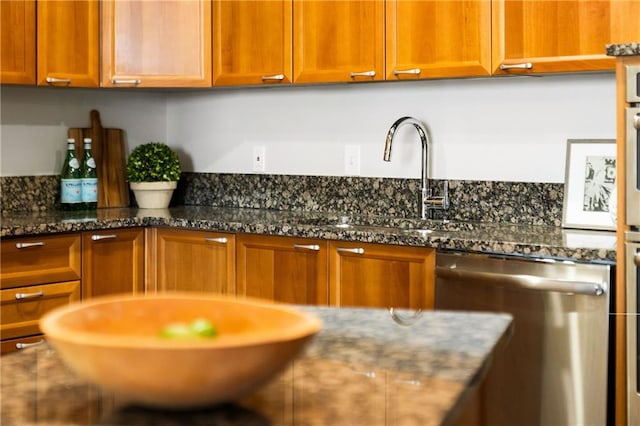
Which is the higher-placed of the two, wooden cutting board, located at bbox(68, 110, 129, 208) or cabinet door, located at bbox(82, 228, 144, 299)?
wooden cutting board, located at bbox(68, 110, 129, 208)

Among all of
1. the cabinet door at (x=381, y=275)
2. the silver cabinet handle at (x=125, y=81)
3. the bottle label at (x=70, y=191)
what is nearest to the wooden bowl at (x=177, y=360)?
the cabinet door at (x=381, y=275)

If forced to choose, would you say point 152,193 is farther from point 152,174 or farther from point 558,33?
point 558,33

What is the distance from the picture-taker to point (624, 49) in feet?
8.01

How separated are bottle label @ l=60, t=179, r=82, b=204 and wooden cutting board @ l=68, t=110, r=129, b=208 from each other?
6.9 inches

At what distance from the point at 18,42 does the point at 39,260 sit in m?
0.90

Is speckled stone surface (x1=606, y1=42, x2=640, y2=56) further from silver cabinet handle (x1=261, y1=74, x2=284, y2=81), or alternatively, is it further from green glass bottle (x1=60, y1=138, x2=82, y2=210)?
green glass bottle (x1=60, y1=138, x2=82, y2=210)

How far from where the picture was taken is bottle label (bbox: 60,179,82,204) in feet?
12.6

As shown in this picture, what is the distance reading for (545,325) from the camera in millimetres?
2617

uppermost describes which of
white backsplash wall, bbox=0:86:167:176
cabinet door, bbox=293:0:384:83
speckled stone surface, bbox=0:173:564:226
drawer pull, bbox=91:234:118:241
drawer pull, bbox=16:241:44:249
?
cabinet door, bbox=293:0:384:83

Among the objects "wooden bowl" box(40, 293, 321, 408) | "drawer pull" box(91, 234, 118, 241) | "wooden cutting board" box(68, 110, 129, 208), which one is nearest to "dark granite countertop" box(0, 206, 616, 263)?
"drawer pull" box(91, 234, 118, 241)

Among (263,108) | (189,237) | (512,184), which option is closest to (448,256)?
(512,184)

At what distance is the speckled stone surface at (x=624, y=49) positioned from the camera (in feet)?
7.97

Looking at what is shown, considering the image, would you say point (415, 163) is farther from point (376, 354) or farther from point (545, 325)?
point (376, 354)

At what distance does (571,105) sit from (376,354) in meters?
2.08
